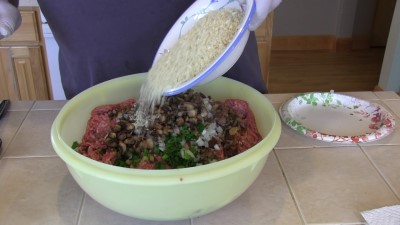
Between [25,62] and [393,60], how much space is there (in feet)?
6.38

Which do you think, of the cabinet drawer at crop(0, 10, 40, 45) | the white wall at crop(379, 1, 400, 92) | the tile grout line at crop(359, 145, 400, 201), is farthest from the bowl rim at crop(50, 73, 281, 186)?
the white wall at crop(379, 1, 400, 92)

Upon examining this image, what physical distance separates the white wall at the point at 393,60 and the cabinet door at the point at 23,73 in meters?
1.87

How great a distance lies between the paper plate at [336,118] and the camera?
811 mm

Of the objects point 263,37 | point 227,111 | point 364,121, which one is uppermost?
point 227,111

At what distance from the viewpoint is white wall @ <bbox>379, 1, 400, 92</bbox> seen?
7.76 ft

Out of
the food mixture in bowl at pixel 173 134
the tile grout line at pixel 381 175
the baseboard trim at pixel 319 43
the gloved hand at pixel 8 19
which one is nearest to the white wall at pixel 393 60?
the baseboard trim at pixel 319 43

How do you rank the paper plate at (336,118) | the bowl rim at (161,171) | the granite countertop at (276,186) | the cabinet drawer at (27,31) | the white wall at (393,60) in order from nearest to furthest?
the bowl rim at (161,171)
the granite countertop at (276,186)
the paper plate at (336,118)
the cabinet drawer at (27,31)
the white wall at (393,60)

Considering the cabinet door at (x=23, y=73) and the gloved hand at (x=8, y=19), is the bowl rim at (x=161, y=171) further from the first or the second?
the cabinet door at (x=23, y=73)

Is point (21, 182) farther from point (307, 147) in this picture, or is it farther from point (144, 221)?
point (307, 147)

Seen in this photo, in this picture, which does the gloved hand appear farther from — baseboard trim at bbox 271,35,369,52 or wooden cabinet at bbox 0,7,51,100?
baseboard trim at bbox 271,35,369,52

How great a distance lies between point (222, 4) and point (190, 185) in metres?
0.40

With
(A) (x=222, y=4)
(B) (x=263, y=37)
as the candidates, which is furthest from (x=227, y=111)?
(B) (x=263, y=37)

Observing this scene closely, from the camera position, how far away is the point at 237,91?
810 mm

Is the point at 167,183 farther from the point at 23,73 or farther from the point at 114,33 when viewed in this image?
the point at 23,73
